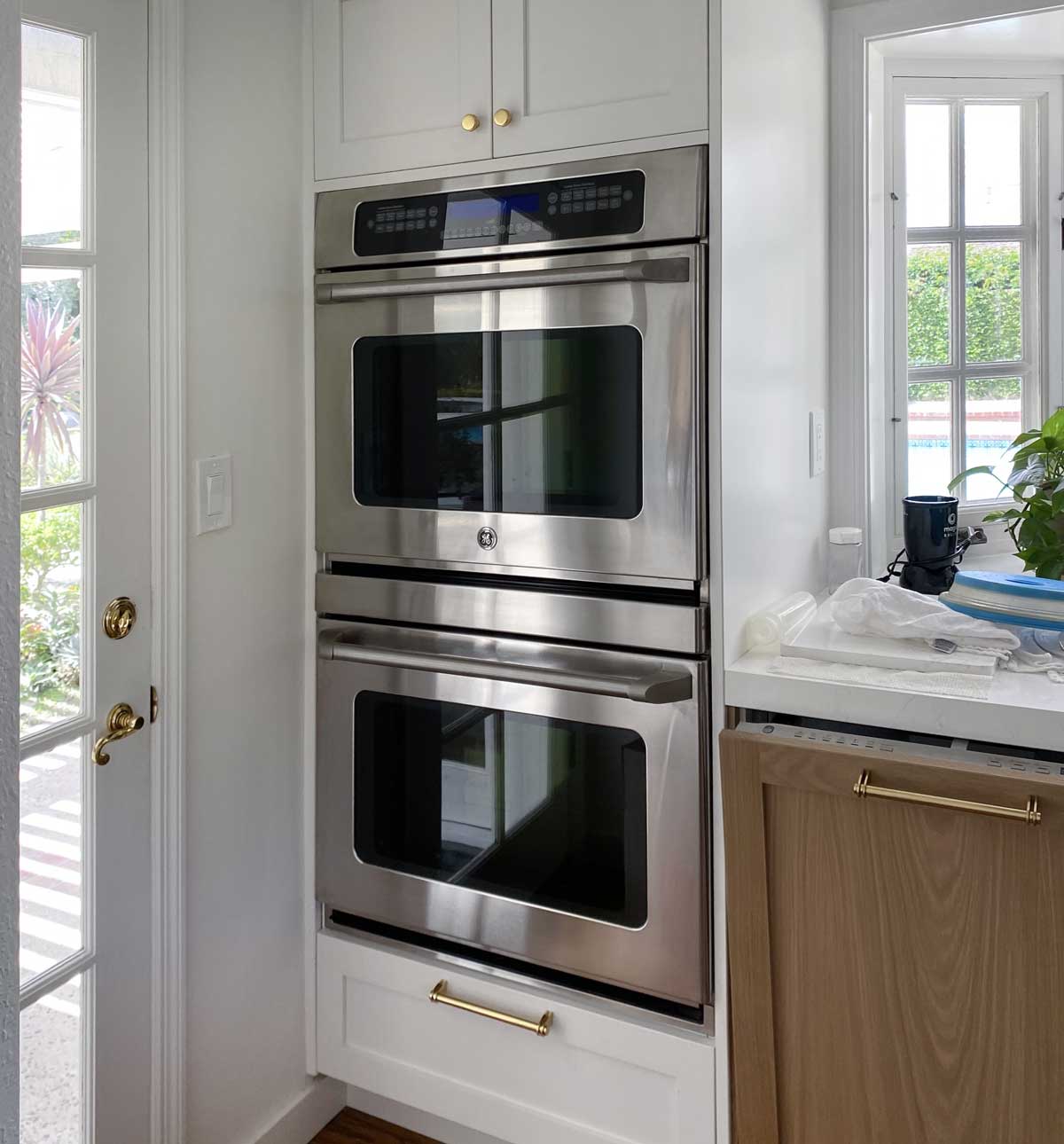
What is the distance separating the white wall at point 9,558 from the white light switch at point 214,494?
108 cm

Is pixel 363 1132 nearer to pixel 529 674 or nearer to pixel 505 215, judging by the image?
pixel 529 674

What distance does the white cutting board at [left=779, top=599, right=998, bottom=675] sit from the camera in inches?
56.0

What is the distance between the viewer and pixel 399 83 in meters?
1.62

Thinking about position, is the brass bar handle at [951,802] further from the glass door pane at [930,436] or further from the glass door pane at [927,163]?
the glass door pane at [927,163]

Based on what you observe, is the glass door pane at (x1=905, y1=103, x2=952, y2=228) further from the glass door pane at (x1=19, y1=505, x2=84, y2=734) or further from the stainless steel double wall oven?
the glass door pane at (x1=19, y1=505, x2=84, y2=734)

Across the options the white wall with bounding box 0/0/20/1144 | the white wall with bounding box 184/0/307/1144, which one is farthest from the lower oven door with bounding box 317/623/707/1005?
the white wall with bounding box 0/0/20/1144

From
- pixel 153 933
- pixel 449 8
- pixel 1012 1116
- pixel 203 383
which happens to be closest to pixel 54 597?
pixel 203 383

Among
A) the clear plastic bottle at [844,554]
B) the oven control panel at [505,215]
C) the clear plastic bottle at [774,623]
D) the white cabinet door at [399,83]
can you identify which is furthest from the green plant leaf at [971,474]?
the white cabinet door at [399,83]

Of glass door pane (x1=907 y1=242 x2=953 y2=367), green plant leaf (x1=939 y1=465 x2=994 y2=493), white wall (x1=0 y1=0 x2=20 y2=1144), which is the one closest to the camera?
white wall (x1=0 y1=0 x2=20 y2=1144)

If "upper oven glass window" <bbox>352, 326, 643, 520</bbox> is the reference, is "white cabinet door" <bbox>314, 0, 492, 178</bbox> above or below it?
above

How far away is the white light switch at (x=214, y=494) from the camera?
1.54m

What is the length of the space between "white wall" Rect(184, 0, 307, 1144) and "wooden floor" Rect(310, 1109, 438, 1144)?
129 mm

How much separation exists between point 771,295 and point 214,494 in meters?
0.94

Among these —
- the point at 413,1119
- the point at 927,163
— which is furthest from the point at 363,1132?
the point at 927,163
